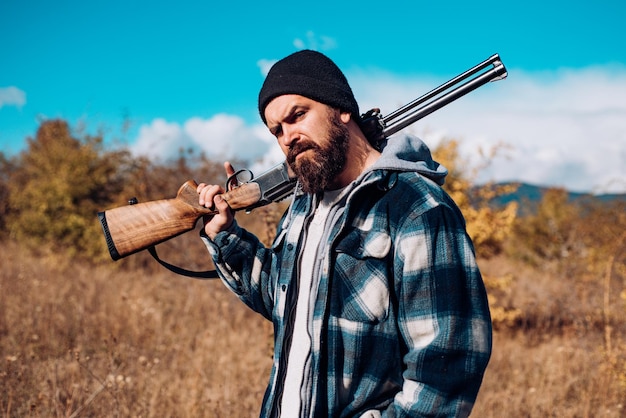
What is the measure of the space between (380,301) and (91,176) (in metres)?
10.2

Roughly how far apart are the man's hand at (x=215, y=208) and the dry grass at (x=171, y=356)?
156 cm

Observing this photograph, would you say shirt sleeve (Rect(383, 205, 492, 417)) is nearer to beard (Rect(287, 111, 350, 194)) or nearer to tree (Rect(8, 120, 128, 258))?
beard (Rect(287, 111, 350, 194))

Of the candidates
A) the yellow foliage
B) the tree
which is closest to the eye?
the yellow foliage

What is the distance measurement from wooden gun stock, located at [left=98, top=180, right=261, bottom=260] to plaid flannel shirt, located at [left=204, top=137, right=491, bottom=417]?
32.5 inches

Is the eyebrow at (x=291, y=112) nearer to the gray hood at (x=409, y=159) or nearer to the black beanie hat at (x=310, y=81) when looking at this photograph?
the black beanie hat at (x=310, y=81)

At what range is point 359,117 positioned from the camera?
2121mm

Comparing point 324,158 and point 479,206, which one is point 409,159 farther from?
point 479,206

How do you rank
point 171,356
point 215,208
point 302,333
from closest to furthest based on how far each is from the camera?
1. point 302,333
2. point 215,208
3. point 171,356

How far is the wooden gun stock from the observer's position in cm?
247

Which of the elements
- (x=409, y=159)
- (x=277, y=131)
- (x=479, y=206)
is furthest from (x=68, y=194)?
(x=409, y=159)

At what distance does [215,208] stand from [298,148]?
0.70 metres

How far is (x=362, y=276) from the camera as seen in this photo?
1640 millimetres

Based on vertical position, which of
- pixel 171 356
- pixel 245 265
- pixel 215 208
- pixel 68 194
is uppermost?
pixel 68 194

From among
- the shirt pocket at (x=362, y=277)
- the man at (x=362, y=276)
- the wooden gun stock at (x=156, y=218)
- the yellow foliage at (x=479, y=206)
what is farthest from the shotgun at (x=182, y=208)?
the yellow foliage at (x=479, y=206)
